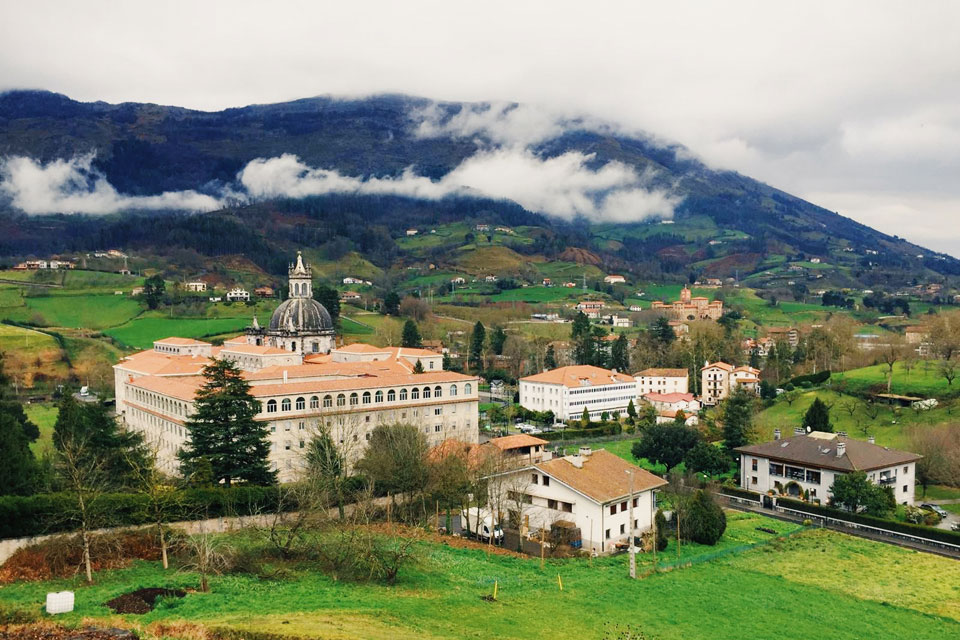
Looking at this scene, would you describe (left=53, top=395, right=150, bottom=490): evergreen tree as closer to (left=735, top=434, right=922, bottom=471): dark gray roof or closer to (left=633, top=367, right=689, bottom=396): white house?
(left=735, top=434, right=922, bottom=471): dark gray roof

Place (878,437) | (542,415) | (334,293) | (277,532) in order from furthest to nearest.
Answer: (334,293)
(542,415)
(878,437)
(277,532)

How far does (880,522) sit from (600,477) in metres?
15.9

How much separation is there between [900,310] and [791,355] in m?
84.4

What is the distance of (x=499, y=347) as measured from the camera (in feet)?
350

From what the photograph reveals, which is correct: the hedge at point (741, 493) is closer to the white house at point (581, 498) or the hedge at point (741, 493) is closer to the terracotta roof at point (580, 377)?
the white house at point (581, 498)

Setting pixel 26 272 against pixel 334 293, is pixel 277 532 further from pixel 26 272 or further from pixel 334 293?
pixel 26 272

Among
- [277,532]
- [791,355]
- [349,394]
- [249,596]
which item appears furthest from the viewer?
[791,355]

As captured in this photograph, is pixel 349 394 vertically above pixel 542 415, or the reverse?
pixel 349 394

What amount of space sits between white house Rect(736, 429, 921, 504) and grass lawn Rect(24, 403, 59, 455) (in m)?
50.3

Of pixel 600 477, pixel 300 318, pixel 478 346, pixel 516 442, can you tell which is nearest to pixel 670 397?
pixel 478 346

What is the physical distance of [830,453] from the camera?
49.0 meters

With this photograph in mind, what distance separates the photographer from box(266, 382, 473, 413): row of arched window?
51406 millimetres

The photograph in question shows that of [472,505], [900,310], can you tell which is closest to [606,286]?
[900,310]

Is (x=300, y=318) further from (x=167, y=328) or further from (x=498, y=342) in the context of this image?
(x=167, y=328)
